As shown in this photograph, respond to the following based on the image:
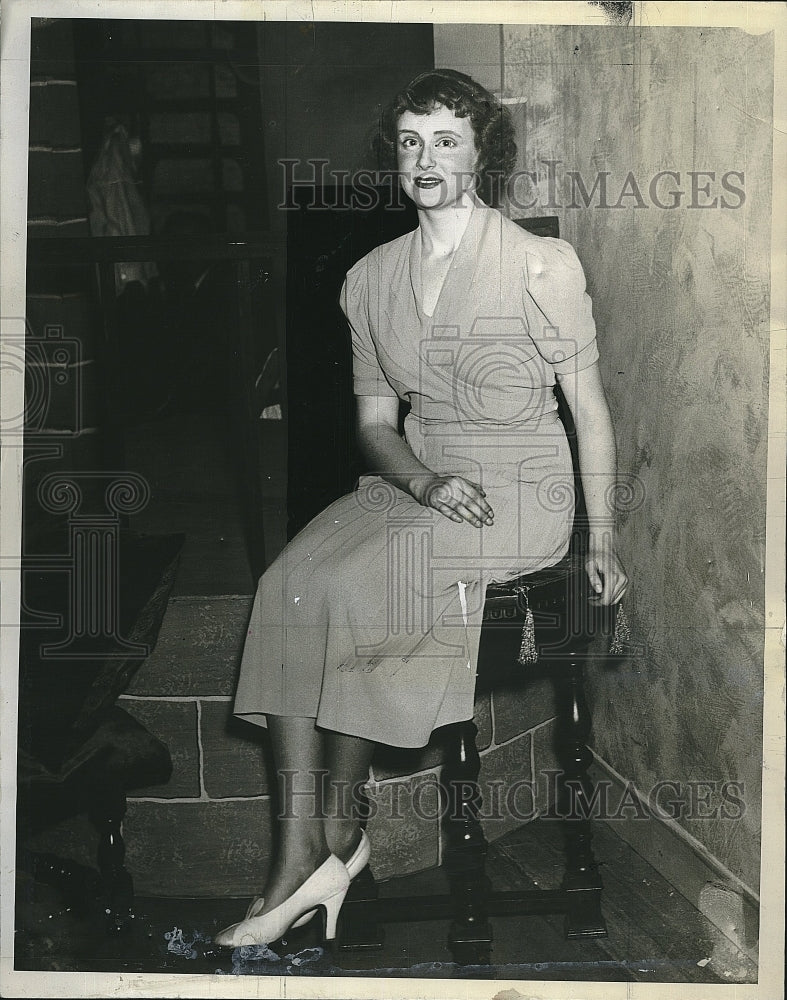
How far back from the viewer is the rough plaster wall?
2.17 meters

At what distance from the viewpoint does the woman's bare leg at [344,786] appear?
219 cm

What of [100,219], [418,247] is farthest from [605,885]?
[100,219]

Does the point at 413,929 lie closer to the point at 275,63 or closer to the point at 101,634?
the point at 101,634

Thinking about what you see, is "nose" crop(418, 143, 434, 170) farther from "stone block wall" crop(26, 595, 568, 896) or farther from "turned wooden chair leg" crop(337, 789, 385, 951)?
"turned wooden chair leg" crop(337, 789, 385, 951)

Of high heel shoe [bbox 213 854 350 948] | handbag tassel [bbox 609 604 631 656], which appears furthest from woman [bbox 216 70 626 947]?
high heel shoe [bbox 213 854 350 948]

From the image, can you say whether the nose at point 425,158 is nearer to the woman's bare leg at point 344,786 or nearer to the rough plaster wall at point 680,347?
the rough plaster wall at point 680,347

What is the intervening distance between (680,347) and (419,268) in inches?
21.8

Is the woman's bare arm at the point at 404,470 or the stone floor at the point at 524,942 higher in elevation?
the woman's bare arm at the point at 404,470

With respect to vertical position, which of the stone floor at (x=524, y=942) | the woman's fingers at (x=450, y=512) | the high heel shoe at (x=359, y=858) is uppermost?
the woman's fingers at (x=450, y=512)

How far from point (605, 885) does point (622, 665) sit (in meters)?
0.46

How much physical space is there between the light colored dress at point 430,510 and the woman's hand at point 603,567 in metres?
0.07

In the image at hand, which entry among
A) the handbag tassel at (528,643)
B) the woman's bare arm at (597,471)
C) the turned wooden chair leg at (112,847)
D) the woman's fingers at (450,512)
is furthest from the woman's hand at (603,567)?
the turned wooden chair leg at (112,847)

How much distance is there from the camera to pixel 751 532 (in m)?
Result: 2.21

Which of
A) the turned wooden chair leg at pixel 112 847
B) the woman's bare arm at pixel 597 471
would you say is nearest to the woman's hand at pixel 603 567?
the woman's bare arm at pixel 597 471
